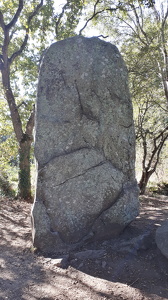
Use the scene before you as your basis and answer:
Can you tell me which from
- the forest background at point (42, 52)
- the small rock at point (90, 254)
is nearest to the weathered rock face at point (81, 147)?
the small rock at point (90, 254)

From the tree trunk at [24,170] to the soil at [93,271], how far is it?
15.8 ft

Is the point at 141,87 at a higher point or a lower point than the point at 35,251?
higher

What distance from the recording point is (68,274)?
363cm

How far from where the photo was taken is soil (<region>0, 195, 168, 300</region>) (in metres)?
3.23

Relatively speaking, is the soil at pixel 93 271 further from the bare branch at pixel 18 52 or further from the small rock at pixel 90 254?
the bare branch at pixel 18 52

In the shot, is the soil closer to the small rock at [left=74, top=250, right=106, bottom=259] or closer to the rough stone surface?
the small rock at [left=74, top=250, right=106, bottom=259]

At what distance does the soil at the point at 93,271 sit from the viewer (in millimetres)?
3229

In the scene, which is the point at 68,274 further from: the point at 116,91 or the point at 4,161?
the point at 4,161

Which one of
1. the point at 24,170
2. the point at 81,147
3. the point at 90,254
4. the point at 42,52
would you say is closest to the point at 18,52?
the point at 42,52

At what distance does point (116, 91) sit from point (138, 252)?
2729 millimetres

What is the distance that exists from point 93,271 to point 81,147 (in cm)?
198

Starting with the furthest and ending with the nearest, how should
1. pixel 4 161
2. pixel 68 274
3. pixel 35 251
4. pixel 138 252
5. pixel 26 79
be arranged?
pixel 26 79 < pixel 4 161 < pixel 35 251 < pixel 138 252 < pixel 68 274

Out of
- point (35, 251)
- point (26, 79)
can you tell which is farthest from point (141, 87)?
point (35, 251)

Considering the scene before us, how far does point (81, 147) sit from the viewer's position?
448 cm
